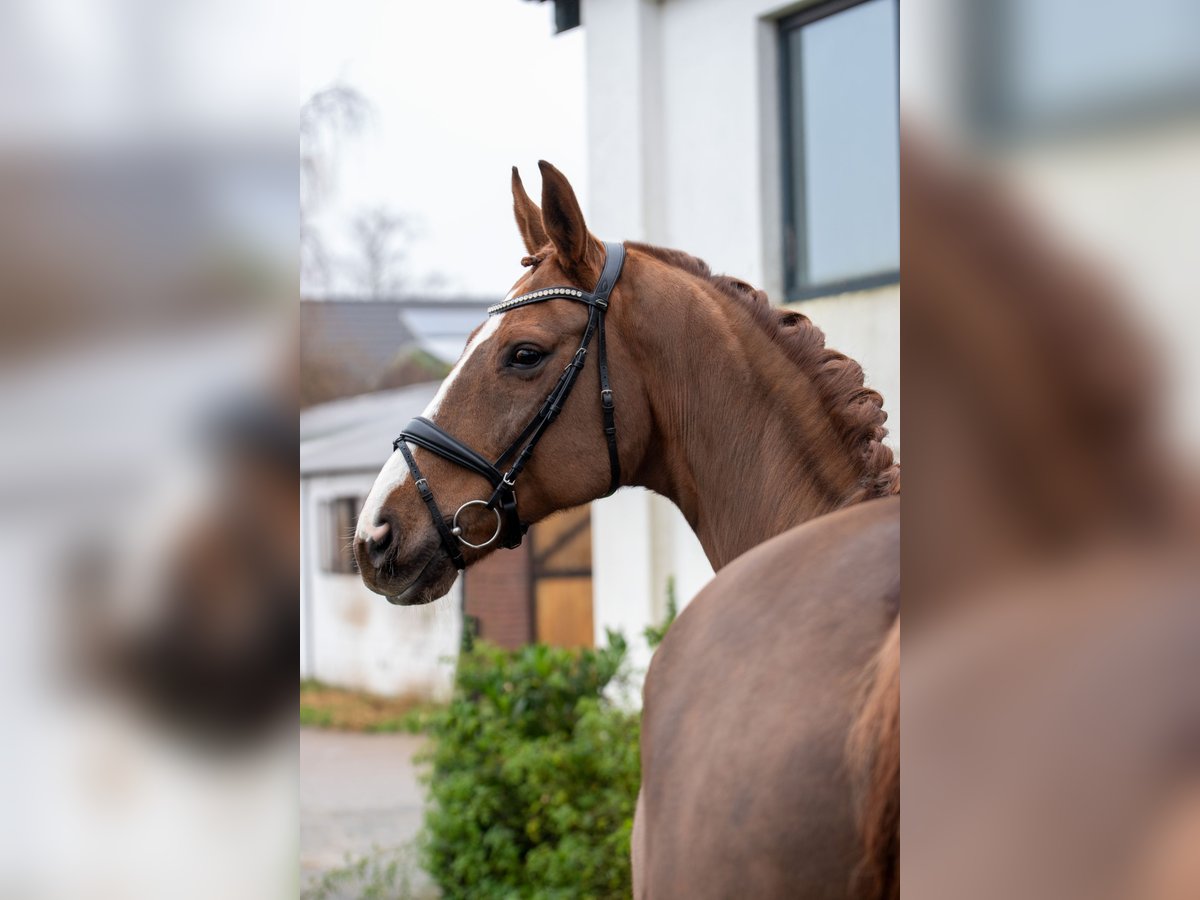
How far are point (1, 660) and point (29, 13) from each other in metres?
0.25

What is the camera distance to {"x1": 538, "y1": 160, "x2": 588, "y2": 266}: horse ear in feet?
7.26

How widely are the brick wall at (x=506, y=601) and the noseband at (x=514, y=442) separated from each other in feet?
30.6

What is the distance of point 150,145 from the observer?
43 cm

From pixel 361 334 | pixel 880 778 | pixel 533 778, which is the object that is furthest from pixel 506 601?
pixel 880 778

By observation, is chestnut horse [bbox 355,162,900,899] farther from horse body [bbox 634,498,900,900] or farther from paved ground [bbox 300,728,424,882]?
paved ground [bbox 300,728,424,882]

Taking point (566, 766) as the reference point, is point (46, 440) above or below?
above

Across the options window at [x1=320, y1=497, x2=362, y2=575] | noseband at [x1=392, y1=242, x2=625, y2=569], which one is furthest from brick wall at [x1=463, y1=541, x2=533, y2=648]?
noseband at [x1=392, y1=242, x2=625, y2=569]

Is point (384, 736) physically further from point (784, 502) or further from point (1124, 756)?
point (1124, 756)

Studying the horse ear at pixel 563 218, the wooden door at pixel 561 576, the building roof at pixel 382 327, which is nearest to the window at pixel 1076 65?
the horse ear at pixel 563 218

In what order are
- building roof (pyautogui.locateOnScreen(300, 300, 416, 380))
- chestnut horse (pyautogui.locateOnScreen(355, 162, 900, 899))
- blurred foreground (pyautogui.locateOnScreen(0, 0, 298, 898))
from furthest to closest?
building roof (pyautogui.locateOnScreen(300, 300, 416, 380))
chestnut horse (pyautogui.locateOnScreen(355, 162, 900, 899))
blurred foreground (pyautogui.locateOnScreen(0, 0, 298, 898))

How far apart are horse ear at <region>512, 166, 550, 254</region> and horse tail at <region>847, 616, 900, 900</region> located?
164cm

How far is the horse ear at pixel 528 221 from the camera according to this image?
101 inches

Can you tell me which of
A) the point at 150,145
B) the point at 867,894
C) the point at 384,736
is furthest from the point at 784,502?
the point at 384,736

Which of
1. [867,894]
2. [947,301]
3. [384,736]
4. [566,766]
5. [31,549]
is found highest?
[947,301]
